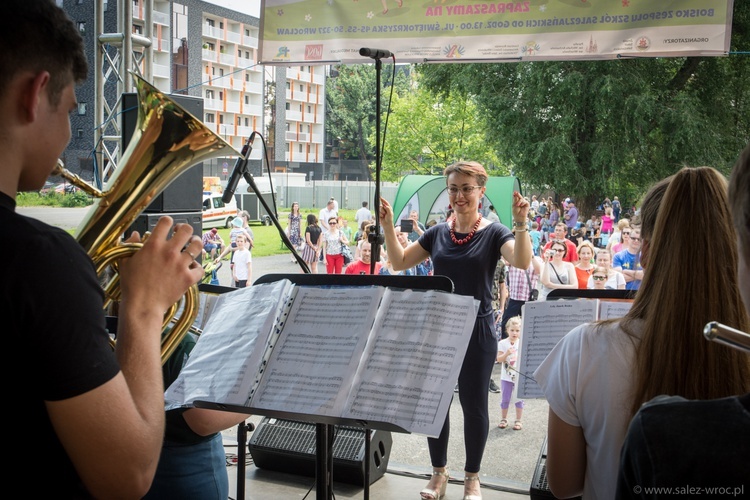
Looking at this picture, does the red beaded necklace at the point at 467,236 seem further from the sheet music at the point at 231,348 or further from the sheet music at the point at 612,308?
the sheet music at the point at 231,348

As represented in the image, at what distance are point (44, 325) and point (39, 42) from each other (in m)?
0.40

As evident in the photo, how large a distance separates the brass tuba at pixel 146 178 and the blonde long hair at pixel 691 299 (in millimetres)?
992

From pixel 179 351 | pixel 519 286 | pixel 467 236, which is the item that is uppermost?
pixel 467 236

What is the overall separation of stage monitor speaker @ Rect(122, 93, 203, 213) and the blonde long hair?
Result: 3.52m

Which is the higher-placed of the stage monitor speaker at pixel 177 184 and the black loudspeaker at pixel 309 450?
the stage monitor speaker at pixel 177 184

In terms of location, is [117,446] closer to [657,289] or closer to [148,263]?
[148,263]

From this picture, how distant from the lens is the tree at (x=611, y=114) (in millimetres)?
13492

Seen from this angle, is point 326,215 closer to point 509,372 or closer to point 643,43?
point 509,372

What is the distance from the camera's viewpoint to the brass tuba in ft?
4.25

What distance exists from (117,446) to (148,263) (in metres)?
0.32

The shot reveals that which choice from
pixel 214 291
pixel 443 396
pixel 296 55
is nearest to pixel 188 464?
pixel 214 291

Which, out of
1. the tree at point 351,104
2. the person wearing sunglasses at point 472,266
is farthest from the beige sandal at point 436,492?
the tree at point 351,104

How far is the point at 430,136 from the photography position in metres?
25.9

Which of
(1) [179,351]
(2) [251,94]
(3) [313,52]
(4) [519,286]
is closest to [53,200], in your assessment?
(3) [313,52]
